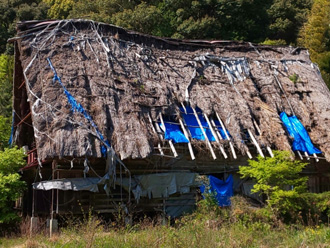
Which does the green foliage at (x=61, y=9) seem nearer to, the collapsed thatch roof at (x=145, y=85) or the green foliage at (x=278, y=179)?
the collapsed thatch roof at (x=145, y=85)

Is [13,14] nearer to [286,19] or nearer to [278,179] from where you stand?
[286,19]

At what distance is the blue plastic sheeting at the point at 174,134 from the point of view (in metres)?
13.3

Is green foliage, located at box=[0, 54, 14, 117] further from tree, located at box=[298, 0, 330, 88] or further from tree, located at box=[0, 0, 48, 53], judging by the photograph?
tree, located at box=[298, 0, 330, 88]

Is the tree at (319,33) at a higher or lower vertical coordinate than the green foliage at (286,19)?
lower

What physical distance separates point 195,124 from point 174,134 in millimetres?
1285

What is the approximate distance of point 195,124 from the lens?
14438 mm

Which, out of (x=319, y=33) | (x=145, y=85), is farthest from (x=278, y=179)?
(x=319, y=33)

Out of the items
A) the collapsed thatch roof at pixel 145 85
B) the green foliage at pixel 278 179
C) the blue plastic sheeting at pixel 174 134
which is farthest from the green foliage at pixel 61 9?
the green foliage at pixel 278 179

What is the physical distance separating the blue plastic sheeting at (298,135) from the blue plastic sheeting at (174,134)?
4.20m

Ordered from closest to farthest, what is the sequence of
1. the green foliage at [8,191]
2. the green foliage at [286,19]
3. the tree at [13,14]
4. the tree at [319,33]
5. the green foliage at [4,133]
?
the green foliage at [8,191] < the green foliage at [4,133] < the tree at [319,33] < the green foliage at [286,19] < the tree at [13,14]

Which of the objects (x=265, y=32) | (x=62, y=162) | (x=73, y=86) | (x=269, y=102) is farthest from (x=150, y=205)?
(x=265, y=32)

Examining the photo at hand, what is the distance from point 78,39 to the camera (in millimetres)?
15242

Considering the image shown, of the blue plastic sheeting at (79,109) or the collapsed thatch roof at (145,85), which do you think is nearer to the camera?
the blue plastic sheeting at (79,109)

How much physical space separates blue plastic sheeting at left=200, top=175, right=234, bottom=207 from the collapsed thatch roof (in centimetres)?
152
